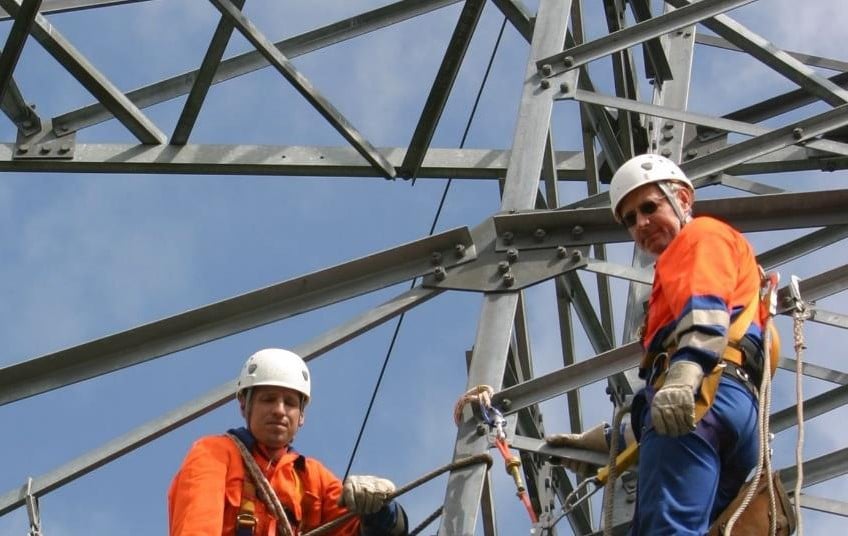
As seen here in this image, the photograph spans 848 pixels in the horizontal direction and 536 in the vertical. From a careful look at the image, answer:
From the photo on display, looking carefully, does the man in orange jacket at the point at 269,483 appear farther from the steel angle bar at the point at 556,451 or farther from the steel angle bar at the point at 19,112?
the steel angle bar at the point at 19,112

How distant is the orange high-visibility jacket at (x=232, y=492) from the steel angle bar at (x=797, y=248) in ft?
8.19

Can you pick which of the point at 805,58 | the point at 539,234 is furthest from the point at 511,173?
the point at 805,58

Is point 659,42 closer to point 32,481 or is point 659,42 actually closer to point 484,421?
point 484,421

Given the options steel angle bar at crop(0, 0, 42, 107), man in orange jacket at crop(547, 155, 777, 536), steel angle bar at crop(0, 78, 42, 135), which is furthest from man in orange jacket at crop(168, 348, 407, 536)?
steel angle bar at crop(0, 78, 42, 135)

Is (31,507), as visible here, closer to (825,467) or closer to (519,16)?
(825,467)

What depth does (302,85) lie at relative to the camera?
38.2 ft

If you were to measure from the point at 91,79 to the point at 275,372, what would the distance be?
144 inches

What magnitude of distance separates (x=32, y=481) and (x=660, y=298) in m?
2.91

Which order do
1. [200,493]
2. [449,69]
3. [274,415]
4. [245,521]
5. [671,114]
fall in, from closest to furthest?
[200,493] < [245,521] < [274,415] < [671,114] < [449,69]

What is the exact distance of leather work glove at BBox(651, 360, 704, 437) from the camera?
7.11 meters

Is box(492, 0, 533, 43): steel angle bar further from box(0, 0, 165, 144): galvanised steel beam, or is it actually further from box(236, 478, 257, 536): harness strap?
box(236, 478, 257, 536): harness strap

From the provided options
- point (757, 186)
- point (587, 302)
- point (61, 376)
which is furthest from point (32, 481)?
point (757, 186)

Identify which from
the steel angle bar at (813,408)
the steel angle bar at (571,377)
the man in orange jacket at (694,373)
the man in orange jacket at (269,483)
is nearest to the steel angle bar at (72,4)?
the man in orange jacket at (269,483)

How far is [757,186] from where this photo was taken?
11.3 metres
